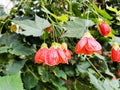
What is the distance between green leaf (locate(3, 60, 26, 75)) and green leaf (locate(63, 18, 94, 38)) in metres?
0.13

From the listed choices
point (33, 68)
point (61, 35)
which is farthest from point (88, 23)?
point (33, 68)

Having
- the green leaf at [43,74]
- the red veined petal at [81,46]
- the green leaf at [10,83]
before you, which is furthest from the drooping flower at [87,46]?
the green leaf at [10,83]

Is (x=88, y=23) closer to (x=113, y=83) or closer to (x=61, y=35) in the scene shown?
(x=61, y=35)

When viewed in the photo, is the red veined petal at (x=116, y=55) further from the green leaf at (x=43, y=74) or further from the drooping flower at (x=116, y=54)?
the green leaf at (x=43, y=74)

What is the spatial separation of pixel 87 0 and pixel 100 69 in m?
0.21

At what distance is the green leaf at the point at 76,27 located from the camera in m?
0.76

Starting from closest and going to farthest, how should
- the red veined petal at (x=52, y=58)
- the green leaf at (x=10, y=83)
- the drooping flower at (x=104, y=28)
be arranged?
the green leaf at (x=10, y=83), the red veined petal at (x=52, y=58), the drooping flower at (x=104, y=28)

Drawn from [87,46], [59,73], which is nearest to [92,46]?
[87,46]

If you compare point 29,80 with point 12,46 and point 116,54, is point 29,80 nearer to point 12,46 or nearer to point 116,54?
point 12,46

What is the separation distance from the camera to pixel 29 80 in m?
0.80

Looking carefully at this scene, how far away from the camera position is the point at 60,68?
86 cm

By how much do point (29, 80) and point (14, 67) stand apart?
60mm

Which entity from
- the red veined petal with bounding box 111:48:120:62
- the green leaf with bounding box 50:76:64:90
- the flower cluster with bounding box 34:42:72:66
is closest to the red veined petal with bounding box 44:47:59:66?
the flower cluster with bounding box 34:42:72:66

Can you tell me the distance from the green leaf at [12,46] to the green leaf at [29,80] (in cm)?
6
